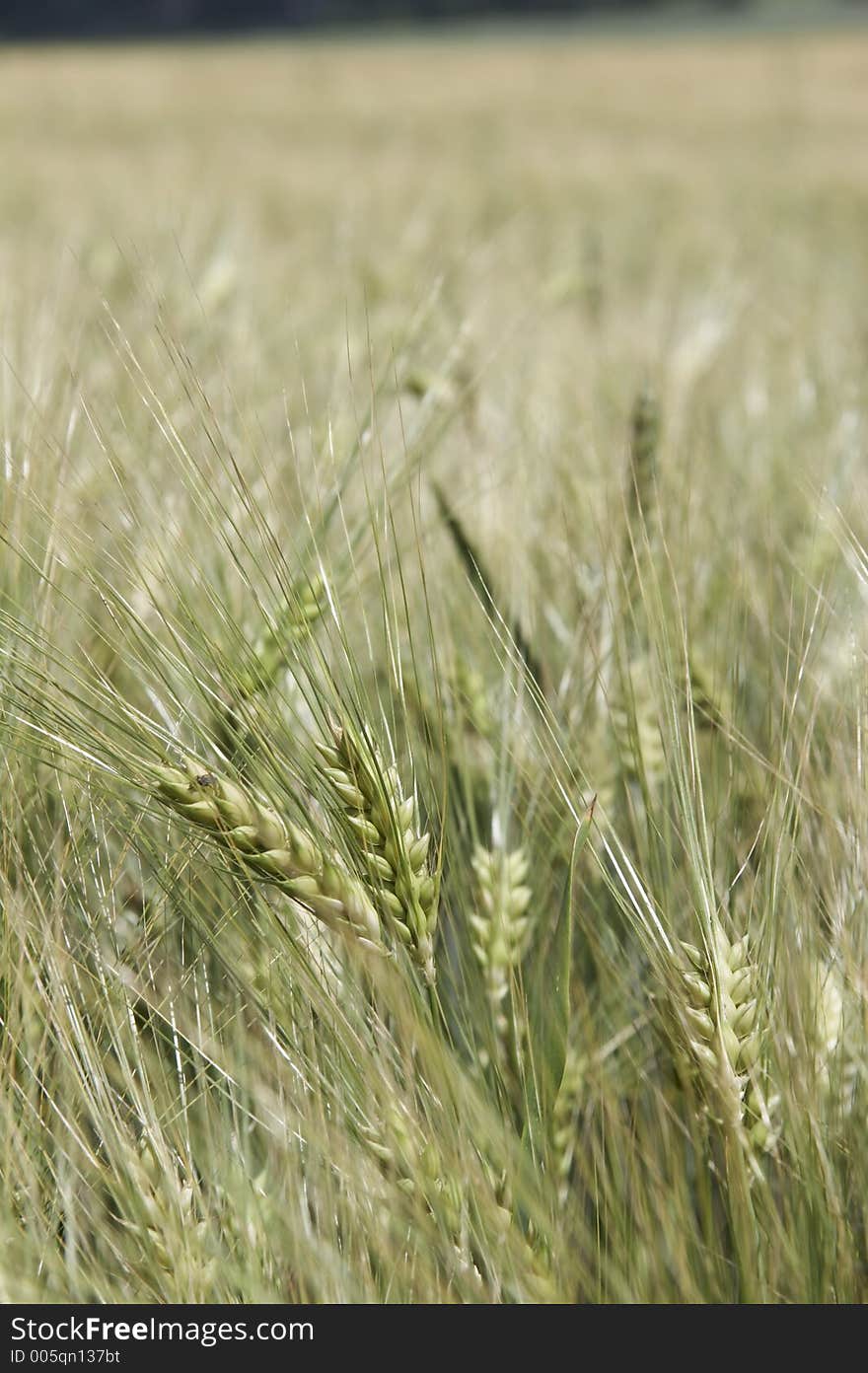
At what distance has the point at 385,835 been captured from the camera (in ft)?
1.57

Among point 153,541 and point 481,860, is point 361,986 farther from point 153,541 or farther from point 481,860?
point 153,541

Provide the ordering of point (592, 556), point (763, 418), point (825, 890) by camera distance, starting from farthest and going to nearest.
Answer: point (763, 418) < point (592, 556) < point (825, 890)

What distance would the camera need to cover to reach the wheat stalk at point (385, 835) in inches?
18.7

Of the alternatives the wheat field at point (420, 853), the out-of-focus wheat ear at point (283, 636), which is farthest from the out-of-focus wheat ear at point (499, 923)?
the out-of-focus wheat ear at point (283, 636)

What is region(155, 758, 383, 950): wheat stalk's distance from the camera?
46 cm

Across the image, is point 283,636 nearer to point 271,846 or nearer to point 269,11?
point 271,846

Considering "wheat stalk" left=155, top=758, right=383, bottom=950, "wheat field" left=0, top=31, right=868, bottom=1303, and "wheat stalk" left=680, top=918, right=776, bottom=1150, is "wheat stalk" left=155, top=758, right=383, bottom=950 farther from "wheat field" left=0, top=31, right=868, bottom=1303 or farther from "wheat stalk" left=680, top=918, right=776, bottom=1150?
"wheat stalk" left=680, top=918, right=776, bottom=1150

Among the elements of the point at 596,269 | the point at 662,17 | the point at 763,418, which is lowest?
the point at 763,418

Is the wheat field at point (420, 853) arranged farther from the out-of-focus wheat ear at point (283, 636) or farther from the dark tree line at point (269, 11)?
the dark tree line at point (269, 11)

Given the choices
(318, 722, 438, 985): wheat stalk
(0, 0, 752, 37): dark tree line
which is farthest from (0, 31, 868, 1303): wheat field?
(0, 0, 752, 37): dark tree line

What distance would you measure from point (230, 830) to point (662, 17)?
67.4 ft

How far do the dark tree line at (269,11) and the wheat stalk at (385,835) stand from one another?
19.2 metres

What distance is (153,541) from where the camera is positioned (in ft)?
1.72

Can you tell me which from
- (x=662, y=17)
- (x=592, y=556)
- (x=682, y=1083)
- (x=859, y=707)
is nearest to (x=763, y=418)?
(x=592, y=556)
